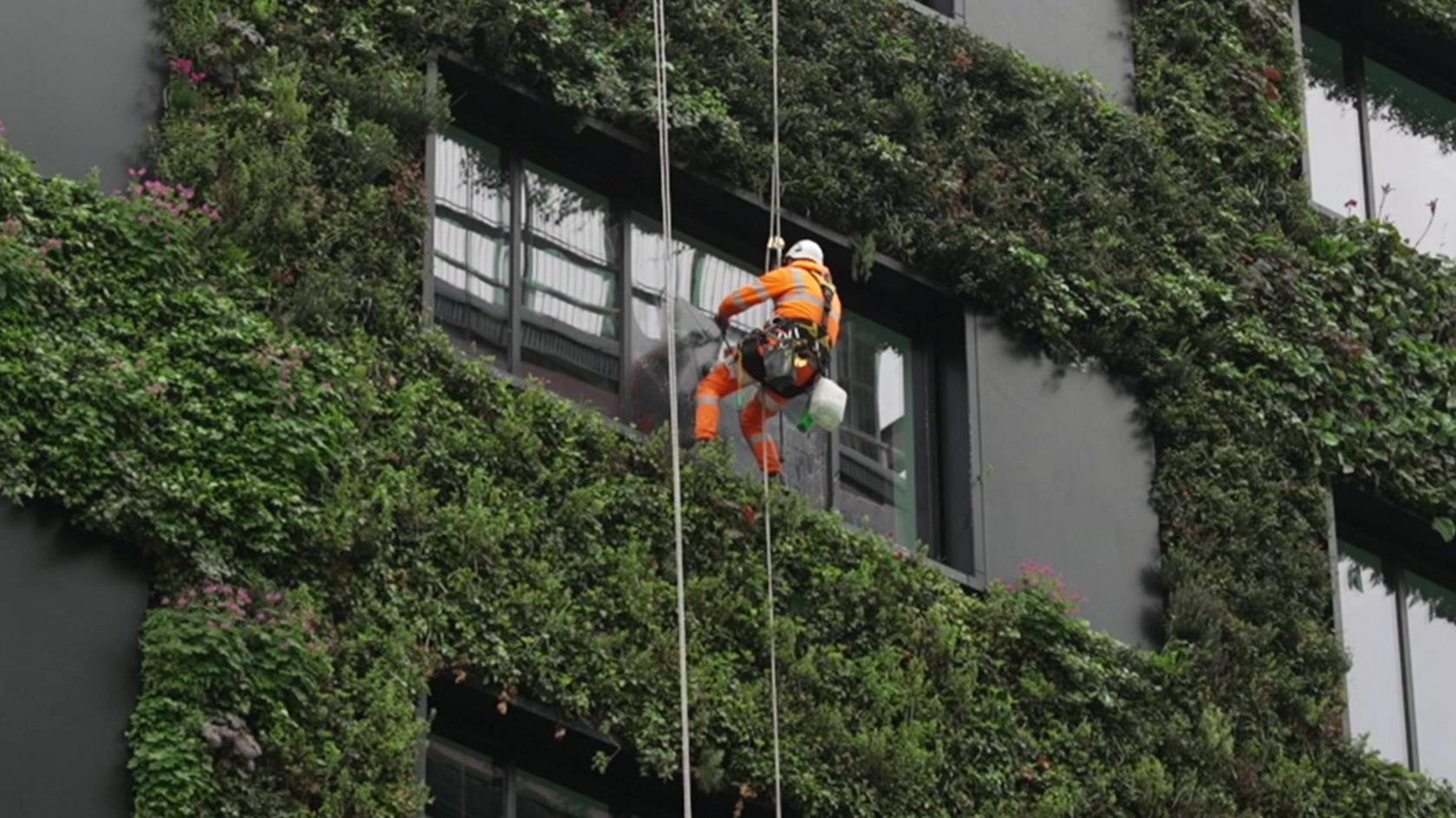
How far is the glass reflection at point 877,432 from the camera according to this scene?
898 inches

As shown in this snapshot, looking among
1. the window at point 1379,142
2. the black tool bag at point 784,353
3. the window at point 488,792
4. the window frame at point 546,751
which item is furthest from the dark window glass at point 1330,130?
the window at point 488,792

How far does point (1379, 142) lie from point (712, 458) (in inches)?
324

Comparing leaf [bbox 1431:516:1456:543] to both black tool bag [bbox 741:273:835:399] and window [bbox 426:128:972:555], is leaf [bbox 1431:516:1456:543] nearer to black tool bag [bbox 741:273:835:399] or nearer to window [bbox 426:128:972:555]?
window [bbox 426:128:972:555]

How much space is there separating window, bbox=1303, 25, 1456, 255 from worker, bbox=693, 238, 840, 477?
229 inches

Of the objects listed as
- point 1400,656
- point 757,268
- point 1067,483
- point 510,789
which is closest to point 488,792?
point 510,789

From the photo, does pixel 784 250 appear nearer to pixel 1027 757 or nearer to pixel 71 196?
pixel 1027 757

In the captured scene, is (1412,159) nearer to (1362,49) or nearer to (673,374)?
(1362,49)

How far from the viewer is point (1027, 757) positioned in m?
21.5

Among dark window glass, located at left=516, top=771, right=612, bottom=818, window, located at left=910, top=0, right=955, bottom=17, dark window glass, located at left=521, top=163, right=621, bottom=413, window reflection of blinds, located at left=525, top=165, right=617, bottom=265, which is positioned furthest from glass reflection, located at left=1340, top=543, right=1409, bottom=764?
dark window glass, located at left=516, top=771, right=612, bottom=818

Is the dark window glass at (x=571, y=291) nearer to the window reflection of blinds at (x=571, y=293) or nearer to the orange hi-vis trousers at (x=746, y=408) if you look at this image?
the window reflection of blinds at (x=571, y=293)

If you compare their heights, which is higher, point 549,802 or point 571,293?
point 571,293

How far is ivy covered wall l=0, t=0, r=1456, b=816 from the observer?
749 inches

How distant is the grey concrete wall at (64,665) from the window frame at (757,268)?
11.4 feet

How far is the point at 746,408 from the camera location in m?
22.1
